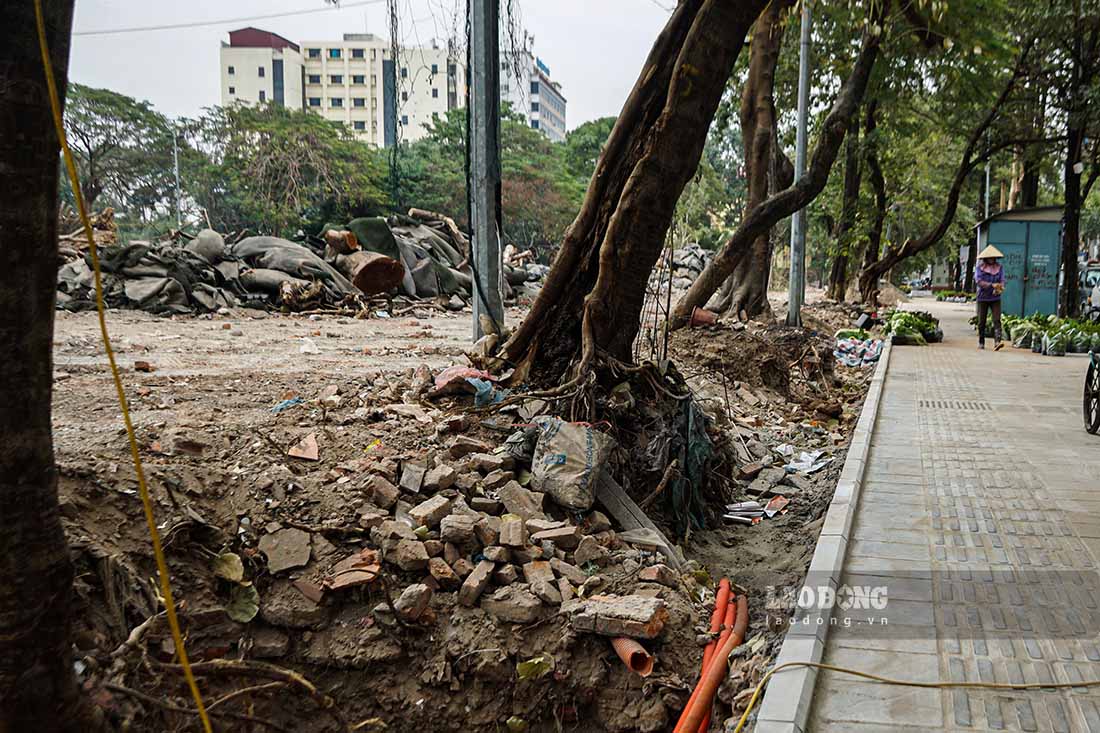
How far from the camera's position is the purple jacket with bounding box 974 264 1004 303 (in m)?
14.2

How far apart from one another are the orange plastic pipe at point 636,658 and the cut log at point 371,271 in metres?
15.7

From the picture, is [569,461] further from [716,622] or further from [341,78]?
[341,78]

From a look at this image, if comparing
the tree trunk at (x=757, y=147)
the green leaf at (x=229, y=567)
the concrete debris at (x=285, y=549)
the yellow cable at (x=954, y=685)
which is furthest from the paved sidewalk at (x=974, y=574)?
the tree trunk at (x=757, y=147)

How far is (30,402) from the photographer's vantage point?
2.46m

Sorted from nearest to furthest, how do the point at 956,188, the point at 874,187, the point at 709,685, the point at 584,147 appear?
the point at 709,685 < the point at 956,188 < the point at 874,187 < the point at 584,147

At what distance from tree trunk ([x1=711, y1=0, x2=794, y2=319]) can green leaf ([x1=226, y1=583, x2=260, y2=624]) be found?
33.3 ft

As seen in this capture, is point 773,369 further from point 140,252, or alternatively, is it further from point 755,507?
point 140,252

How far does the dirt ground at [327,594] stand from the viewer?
138 inches

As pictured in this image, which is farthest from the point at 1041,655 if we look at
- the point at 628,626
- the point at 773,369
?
the point at 773,369

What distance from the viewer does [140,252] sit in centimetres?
1584

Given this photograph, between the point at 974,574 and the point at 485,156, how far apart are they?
202 inches

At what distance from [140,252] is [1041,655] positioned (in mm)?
16529

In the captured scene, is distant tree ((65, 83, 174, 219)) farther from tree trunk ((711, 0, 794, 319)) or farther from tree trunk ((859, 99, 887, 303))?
tree trunk ((859, 99, 887, 303))

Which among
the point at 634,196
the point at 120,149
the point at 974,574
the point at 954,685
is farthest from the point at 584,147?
the point at 954,685
